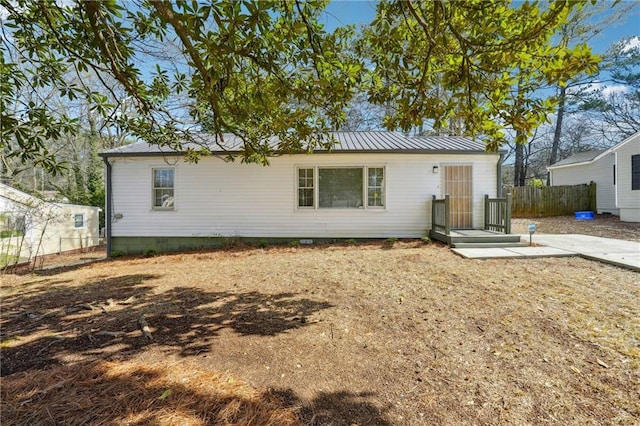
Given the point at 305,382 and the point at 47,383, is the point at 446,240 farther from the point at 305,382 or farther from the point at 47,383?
the point at 47,383

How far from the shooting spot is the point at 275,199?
30.5 ft

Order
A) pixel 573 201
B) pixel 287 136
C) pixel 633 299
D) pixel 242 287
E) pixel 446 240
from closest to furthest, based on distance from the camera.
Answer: pixel 633 299 < pixel 242 287 < pixel 287 136 < pixel 446 240 < pixel 573 201

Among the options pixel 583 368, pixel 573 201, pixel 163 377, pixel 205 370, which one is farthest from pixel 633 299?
pixel 573 201

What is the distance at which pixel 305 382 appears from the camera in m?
2.28

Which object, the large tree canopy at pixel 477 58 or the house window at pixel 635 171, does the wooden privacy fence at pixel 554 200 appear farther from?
the large tree canopy at pixel 477 58

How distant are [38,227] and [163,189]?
5.45 metres

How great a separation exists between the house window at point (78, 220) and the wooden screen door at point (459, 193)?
14.7m

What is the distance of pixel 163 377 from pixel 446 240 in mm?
7234

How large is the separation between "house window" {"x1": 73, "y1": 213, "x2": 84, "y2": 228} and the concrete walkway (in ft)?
48.4

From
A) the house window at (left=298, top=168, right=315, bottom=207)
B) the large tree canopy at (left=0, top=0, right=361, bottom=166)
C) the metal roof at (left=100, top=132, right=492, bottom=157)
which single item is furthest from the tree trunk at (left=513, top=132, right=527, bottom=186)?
the large tree canopy at (left=0, top=0, right=361, bottom=166)

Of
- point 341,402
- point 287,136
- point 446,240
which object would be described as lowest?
point 341,402

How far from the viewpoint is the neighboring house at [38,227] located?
8.50m

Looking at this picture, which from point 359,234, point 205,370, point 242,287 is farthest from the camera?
point 359,234

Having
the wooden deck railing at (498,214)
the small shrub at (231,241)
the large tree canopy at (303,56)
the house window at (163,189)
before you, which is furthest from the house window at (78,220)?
the wooden deck railing at (498,214)
